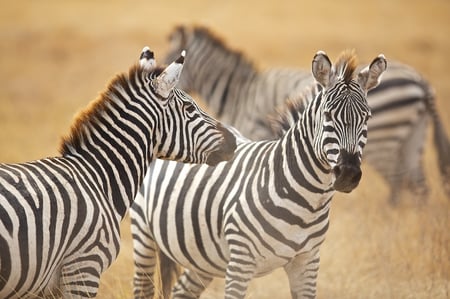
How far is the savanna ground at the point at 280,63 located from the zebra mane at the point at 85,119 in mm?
2142

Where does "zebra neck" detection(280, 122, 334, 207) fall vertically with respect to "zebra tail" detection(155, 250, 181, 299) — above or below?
above

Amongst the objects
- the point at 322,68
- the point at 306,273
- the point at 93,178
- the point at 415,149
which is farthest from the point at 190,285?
the point at 415,149

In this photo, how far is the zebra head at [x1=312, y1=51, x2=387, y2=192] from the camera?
210 inches

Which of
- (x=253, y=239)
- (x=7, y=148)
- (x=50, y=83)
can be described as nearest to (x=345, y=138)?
(x=253, y=239)

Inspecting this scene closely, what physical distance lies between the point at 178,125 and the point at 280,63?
17.1 metres

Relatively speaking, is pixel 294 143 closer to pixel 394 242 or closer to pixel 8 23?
pixel 394 242

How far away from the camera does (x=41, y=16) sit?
26.9 metres

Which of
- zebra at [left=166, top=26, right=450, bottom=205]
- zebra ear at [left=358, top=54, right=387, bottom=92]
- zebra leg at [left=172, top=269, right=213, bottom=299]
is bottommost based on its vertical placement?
zebra leg at [left=172, top=269, right=213, bottom=299]

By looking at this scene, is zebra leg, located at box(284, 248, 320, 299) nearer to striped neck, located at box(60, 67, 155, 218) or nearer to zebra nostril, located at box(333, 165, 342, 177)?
zebra nostril, located at box(333, 165, 342, 177)

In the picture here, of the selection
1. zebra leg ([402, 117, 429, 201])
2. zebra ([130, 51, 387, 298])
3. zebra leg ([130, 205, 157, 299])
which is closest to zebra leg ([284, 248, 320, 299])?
zebra ([130, 51, 387, 298])

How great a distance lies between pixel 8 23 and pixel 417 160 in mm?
17652

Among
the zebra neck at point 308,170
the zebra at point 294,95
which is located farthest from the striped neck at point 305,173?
the zebra at point 294,95

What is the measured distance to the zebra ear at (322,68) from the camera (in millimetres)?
5641

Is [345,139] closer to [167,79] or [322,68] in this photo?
[322,68]
